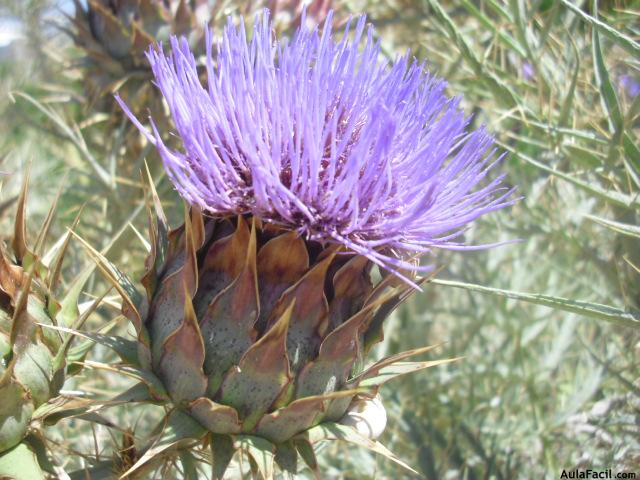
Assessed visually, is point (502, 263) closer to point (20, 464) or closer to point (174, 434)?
point (174, 434)

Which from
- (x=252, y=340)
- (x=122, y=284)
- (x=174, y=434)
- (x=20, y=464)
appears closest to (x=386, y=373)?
(x=252, y=340)

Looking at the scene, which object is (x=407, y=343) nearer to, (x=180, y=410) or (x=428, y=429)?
(x=428, y=429)

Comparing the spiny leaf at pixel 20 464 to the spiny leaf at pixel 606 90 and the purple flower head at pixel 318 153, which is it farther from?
the spiny leaf at pixel 606 90

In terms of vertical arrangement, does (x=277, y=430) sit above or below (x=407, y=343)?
above

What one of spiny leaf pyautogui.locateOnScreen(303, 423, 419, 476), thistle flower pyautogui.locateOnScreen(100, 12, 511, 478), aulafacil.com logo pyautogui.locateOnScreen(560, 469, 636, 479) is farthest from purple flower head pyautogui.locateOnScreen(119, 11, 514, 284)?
aulafacil.com logo pyautogui.locateOnScreen(560, 469, 636, 479)

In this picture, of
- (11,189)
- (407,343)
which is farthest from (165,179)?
(407,343)

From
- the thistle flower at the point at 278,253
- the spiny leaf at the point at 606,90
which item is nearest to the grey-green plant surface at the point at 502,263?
Result: the spiny leaf at the point at 606,90
